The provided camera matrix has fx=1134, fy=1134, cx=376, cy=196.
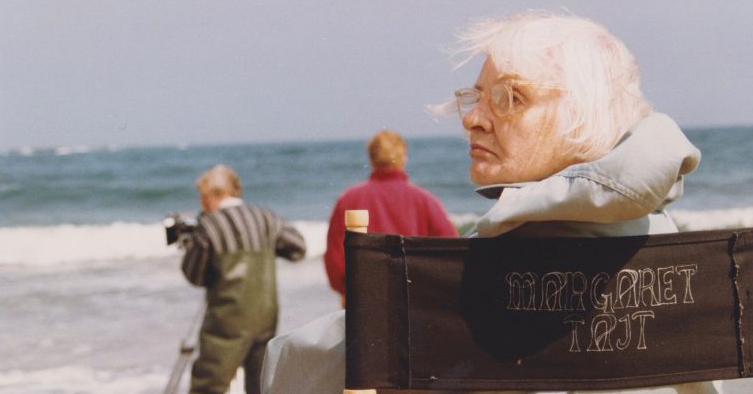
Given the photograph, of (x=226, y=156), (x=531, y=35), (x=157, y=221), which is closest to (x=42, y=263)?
(x=157, y=221)

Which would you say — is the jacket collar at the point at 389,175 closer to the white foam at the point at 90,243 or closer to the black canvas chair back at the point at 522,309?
the black canvas chair back at the point at 522,309

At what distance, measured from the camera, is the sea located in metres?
7.97

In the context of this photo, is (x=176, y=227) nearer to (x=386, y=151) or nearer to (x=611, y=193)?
(x=386, y=151)

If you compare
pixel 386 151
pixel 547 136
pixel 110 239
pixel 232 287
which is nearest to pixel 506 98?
pixel 547 136

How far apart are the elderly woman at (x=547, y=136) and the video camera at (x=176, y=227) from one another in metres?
3.77

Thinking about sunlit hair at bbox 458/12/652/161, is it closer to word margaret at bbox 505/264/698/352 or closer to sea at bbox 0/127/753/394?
word margaret at bbox 505/264/698/352

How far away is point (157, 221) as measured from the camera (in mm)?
19641

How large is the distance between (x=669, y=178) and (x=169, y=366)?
6183mm

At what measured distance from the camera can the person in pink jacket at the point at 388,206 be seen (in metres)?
5.06

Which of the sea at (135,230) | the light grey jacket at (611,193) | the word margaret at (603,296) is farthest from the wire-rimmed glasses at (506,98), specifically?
the sea at (135,230)

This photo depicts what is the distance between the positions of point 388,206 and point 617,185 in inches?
140

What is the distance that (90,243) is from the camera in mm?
16953

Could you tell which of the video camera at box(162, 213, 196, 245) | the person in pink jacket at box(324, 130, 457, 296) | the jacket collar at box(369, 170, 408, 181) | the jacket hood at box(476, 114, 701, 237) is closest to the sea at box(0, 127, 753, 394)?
the video camera at box(162, 213, 196, 245)

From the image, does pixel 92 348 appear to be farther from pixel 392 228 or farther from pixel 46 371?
pixel 392 228
